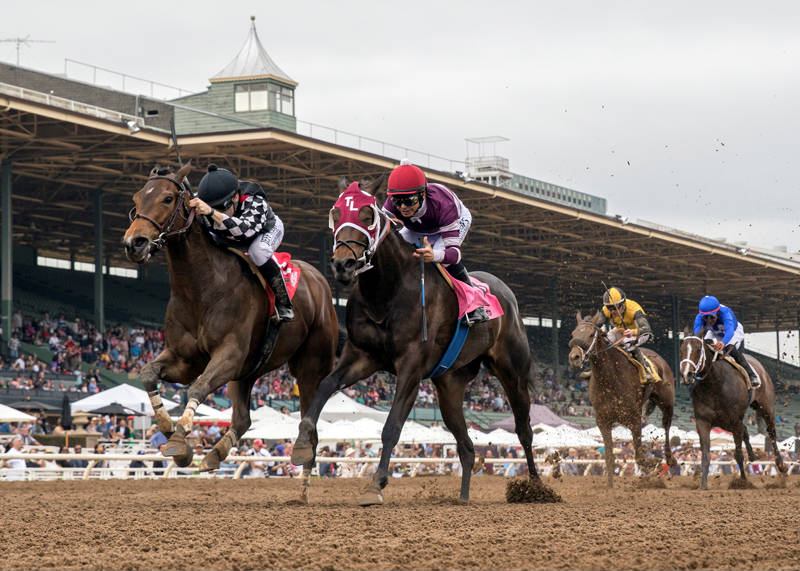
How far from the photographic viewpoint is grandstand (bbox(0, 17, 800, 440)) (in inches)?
1362

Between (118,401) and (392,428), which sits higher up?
(118,401)

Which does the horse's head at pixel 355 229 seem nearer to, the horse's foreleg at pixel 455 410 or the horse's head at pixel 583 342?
the horse's foreleg at pixel 455 410

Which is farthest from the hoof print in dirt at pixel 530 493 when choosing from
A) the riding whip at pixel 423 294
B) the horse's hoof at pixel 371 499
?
the riding whip at pixel 423 294

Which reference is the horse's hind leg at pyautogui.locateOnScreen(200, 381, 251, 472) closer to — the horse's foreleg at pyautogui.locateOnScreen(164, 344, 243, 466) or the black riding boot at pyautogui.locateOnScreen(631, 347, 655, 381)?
the horse's foreleg at pyautogui.locateOnScreen(164, 344, 243, 466)

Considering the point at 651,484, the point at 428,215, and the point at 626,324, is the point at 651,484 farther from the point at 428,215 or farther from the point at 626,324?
the point at 428,215

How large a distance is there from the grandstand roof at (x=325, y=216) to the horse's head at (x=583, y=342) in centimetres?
1840

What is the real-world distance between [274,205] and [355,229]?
116 feet

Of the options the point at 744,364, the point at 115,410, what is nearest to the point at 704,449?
the point at 744,364

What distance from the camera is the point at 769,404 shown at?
1834cm

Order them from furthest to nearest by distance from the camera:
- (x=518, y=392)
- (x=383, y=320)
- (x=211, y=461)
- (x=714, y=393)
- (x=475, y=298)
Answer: (x=714, y=393) < (x=518, y=392) < (x=475, y=298) < (x=383, y=320) < (x=211, y=461)

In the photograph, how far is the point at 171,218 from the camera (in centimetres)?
966

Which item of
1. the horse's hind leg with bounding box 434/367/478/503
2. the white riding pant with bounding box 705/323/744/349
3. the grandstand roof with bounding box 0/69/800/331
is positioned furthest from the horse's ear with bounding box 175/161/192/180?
the grandstand roof with bounding box 0/69/800/331

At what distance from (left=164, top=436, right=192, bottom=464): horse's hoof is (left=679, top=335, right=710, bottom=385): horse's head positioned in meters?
8.58

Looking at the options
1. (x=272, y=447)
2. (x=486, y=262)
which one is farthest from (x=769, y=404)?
(x=486, y=262)
